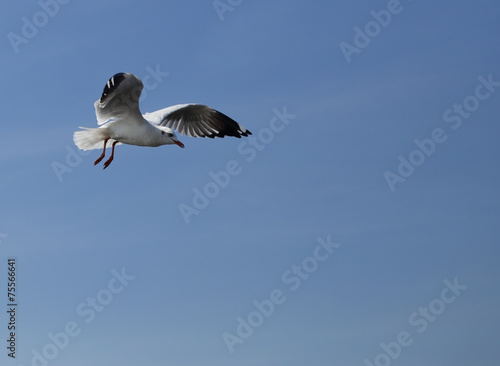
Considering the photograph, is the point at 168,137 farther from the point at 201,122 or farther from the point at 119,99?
the point at 201,122

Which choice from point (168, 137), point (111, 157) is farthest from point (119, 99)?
point (111, 157)

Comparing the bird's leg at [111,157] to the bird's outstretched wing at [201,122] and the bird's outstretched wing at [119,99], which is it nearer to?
the bird's outstretched wing at [119,99]

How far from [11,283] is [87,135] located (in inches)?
121

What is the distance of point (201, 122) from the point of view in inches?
705

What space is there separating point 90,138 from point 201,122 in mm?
2752

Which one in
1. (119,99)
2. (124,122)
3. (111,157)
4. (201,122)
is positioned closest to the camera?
(119,99)

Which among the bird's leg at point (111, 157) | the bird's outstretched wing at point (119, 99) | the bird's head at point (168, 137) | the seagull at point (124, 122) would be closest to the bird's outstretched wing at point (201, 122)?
the seagull at point (124, 122)

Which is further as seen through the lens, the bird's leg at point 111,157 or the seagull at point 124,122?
the bird's leg at point 111,157

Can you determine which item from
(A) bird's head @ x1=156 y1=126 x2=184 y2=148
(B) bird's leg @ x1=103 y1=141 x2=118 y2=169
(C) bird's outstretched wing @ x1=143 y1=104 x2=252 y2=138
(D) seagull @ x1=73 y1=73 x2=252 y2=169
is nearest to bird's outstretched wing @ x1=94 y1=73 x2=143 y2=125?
(D) seagull @ x1=73 y1=73 x2=252 y2=169

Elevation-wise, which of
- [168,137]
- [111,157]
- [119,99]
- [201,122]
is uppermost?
[201,122]

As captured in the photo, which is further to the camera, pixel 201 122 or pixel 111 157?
pixel 201 122

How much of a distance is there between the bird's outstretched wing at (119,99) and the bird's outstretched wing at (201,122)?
226 centimetres

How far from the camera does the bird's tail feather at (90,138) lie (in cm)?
1580

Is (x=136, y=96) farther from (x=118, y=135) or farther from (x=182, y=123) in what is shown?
(x=182, y=123)
